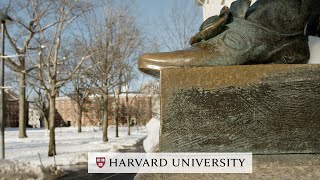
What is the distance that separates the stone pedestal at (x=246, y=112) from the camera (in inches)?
60.7

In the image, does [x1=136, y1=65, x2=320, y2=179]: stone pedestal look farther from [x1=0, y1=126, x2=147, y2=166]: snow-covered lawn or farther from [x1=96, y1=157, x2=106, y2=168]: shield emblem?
[x1=0, y1=126, x2=147, y2=166]: snow-covered lawn

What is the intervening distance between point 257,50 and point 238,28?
0.48ft

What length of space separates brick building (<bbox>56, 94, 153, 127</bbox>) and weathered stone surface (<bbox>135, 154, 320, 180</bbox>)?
54427 millimetres

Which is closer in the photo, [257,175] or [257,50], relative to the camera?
[257,175]

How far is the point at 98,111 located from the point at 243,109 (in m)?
71.2

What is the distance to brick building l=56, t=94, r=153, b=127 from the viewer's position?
A: 66.8 m

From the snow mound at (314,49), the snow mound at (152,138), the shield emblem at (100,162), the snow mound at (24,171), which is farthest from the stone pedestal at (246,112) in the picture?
the snow mound at (24,171)

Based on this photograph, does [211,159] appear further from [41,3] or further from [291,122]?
[41,3]

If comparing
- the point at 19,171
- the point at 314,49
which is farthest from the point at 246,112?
the point at 19,171

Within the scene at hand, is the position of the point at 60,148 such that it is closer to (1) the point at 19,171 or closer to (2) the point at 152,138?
(1) the point at 19,171

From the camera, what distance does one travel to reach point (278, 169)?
150cm

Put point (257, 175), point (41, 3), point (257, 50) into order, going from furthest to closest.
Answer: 1. point (41, 3)
2. point (257, 50)
3. point (257, 175)

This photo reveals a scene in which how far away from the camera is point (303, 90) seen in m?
1.56

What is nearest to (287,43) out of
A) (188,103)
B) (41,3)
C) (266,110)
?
(266,110)
